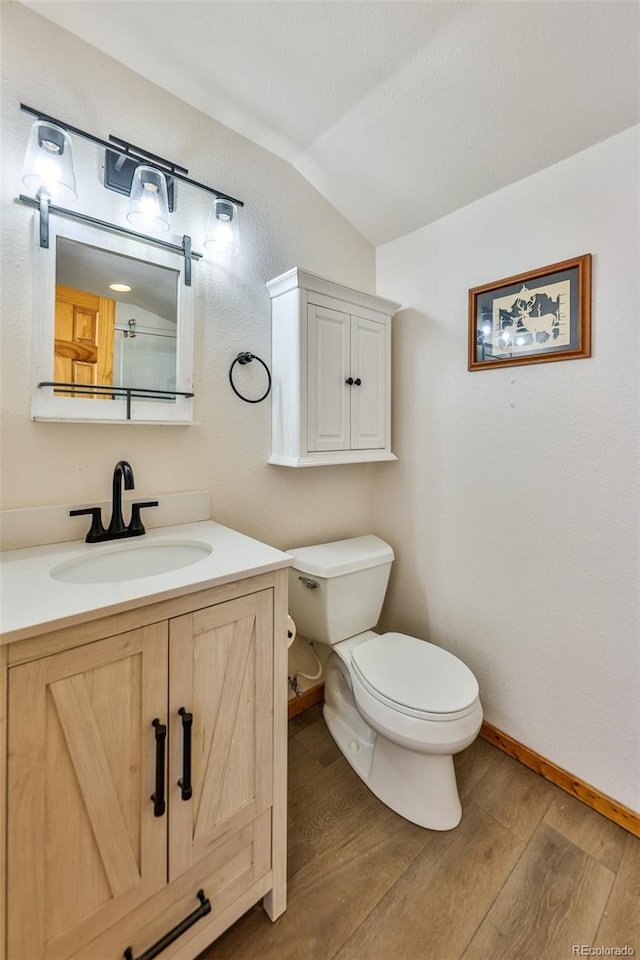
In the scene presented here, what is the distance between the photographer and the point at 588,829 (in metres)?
1.27

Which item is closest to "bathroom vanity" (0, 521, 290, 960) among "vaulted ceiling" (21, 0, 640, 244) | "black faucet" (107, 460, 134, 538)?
"black faucet" (107, 460, 134, 538)

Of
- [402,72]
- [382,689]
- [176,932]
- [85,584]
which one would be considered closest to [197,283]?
[402,72]

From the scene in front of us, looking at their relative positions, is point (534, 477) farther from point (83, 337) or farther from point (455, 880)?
point (83, 337)

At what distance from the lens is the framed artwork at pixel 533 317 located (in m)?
1.31

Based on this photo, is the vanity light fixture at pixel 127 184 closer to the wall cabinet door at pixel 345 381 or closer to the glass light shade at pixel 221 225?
the glass light shade at pixel 221 225

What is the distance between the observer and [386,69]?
1219 mm

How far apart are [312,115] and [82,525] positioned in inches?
61.7

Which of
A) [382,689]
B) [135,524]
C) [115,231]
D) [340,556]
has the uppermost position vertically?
[115,231]

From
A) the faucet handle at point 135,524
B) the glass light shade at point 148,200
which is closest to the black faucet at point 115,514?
the faucet handle at point 135,524

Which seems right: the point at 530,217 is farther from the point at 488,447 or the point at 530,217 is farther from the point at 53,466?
the point at 53,466

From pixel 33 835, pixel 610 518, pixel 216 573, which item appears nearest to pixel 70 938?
pixel 33 835

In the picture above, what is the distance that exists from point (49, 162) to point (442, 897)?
2.19 meters

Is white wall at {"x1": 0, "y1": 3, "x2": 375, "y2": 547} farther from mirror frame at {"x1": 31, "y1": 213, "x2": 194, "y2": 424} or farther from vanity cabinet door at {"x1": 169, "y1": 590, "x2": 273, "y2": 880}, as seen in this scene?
vanity cabinet door at {"x1": 169, "y1": 590, "x2": 273, "y2": 880}

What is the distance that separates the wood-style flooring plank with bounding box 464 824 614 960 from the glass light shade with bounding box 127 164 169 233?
83.3 inches
